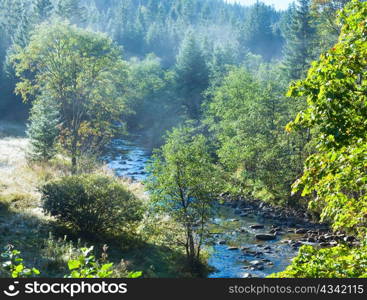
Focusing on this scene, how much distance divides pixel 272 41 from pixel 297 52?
72.5 meters

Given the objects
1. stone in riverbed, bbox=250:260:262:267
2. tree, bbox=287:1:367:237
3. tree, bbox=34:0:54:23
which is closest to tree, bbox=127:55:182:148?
tree, bbox=34:0:54:23

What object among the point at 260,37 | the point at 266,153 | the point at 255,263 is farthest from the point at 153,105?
the point at 260,37

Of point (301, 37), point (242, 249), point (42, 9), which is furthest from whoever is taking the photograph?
point (42, 9)

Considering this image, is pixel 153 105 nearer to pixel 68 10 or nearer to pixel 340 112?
pixel 68 10

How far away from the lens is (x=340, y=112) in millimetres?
7457

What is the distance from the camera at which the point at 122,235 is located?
715 inches

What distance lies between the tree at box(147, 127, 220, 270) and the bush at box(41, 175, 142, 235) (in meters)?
1.30

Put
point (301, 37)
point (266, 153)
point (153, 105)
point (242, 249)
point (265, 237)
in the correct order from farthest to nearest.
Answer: point (153, 105) → point (301, 37) → point (266, 153) → point (265, 237) → point (242, 249)

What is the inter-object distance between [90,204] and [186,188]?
4.16m

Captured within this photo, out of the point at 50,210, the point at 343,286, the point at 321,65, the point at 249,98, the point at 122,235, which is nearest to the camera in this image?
the point at 343,286

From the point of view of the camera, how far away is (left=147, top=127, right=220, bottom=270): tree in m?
17.4

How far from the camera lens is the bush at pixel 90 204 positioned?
55.9 ft

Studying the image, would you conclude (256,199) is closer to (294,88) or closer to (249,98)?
(249,98)

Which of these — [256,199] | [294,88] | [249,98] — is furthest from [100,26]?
[294,88]
